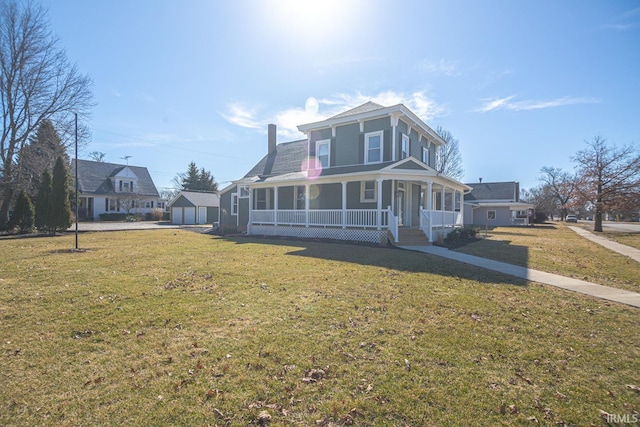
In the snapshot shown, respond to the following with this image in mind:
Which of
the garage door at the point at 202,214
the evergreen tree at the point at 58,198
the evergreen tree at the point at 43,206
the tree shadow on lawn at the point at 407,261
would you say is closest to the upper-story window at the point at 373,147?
the tree shadow on lawn at the point at 407,261

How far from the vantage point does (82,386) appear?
11.0ft

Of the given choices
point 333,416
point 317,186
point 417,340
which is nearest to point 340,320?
point 417,340

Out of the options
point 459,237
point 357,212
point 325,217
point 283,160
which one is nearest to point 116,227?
point 283,160

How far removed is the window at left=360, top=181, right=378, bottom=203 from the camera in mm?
18047

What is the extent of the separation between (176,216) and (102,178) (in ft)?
45.7

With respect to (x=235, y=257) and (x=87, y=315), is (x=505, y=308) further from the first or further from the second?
(x=235, y=257)

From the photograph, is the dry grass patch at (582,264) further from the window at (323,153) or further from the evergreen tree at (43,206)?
the evergreen tree at (43,206)

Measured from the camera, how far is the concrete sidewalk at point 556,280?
6.93m

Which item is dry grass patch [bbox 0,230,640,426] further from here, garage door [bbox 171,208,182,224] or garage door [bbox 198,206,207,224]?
garage door [bbox 198,206,207,224]

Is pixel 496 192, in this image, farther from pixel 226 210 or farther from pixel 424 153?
pixel 226 210

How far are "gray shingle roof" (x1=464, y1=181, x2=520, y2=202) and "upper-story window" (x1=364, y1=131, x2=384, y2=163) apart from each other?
3185cm

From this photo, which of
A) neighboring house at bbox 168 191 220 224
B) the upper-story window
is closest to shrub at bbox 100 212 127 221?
neighboring house at bbox 168 191 220 224

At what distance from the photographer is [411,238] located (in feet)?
51.6

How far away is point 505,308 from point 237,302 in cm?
513
